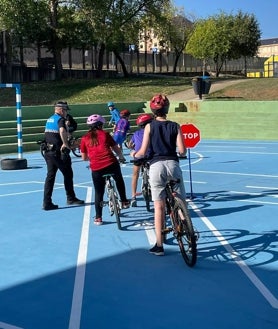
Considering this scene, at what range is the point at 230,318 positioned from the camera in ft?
15.2

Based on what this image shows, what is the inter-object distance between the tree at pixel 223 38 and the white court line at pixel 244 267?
148 ft

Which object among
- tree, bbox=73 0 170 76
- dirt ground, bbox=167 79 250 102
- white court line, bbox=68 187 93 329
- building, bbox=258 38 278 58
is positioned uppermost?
building, bbox=258 38 278 58

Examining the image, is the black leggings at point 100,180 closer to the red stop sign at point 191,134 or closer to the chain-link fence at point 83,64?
the red stop sign at point 191,134

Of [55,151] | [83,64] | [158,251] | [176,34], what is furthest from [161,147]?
[176,34]

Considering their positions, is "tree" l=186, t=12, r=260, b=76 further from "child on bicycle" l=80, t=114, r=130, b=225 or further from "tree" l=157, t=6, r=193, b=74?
"child on bicycle" l=80, t=114, r=130, b=225

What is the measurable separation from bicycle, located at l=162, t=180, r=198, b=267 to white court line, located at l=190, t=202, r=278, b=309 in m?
0.60

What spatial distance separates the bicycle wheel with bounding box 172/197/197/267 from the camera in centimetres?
587

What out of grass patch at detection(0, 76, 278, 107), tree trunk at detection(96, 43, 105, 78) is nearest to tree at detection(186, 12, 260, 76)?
tree trunk at detection(96, 43, 105, 78)

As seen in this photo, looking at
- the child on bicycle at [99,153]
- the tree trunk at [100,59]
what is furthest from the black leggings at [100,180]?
the tree trunk at [100,59]

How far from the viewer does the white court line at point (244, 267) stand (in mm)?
5035

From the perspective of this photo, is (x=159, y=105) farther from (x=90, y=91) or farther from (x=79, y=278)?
(x=90, y=91)

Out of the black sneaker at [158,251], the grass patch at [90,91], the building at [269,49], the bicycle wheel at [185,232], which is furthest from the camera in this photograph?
the building at [269,49]

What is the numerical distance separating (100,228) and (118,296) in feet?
9.14

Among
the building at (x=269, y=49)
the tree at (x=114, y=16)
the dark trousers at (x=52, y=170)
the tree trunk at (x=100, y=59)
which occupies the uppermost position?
the building at (x=269, y=49)
